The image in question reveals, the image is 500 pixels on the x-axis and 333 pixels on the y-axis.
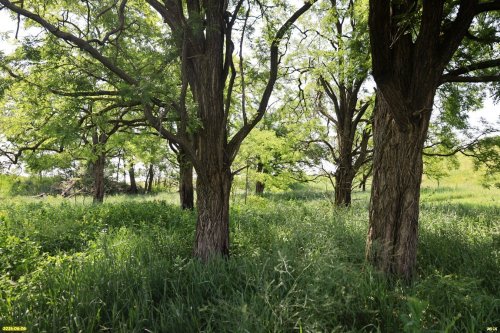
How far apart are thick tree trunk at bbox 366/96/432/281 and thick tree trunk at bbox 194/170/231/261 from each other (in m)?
2.17

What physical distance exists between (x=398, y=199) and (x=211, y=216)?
2.69 metres

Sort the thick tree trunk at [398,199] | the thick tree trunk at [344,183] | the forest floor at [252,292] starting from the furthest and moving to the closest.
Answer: the thick tree trunk at [344,183]
the thick tree trunk at [398,199]
the forest floor at [252,292]

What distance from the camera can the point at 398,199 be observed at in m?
3.99

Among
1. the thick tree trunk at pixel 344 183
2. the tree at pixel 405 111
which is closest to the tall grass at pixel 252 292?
the tree at pixel 405 111

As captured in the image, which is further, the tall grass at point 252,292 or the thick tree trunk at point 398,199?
the thick tree trunk at point 398,199

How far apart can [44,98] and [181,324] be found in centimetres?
589

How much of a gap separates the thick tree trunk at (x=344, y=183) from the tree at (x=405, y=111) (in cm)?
652

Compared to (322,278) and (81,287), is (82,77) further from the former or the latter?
(322,278)

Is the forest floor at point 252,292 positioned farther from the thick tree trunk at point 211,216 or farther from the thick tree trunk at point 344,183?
the thick tree trunk at point 344,183

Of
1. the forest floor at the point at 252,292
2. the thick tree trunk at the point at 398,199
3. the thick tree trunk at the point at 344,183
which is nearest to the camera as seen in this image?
the forest floor at the point at 252,292

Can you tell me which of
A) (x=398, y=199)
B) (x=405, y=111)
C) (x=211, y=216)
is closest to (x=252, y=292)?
(x=211, y=216)

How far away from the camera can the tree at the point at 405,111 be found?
3453 mm

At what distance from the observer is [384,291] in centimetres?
304

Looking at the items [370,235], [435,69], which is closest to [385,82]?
[435,69]
